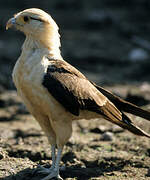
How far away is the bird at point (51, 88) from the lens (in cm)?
508

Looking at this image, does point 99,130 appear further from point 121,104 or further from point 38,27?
point 38,27

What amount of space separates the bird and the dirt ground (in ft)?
1.27

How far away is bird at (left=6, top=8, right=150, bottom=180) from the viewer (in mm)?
5082

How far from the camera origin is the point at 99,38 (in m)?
14.5

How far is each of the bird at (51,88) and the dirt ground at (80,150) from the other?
0.39m

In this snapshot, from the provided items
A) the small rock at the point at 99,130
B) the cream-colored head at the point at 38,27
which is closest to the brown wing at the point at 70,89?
the cream-colored head at the point at 38,27

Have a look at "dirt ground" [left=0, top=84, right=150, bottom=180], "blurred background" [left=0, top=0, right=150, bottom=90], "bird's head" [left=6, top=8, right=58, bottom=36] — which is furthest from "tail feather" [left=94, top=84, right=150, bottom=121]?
"blurred background" [left=0, top=0, right=150, bottom=90]

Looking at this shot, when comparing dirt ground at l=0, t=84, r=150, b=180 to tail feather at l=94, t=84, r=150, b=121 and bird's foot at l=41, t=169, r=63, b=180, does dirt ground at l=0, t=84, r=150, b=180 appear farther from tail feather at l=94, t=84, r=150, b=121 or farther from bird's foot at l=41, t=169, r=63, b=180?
tail feather at l=94, t=84, r=150, b=121

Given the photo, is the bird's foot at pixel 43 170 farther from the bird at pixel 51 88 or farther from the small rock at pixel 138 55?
the small rock at pixel 138 55

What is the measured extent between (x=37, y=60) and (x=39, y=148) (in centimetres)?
199

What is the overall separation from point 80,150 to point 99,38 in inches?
323

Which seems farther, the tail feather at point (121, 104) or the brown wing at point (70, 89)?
the tail feather at point (121, 104)

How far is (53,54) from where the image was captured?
213 inches

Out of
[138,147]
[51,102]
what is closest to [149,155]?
[138,147]
